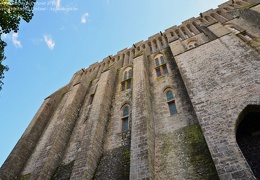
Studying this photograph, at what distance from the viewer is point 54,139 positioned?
11.2m

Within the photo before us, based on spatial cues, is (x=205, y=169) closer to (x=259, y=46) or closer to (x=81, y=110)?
(x=259, y=46)

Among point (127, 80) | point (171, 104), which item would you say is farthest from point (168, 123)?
point (127, 80)

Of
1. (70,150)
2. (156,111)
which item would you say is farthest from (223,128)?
(70,150)

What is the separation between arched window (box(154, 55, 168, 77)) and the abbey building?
0.08 metres

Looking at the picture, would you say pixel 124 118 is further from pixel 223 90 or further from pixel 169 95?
pixel 223 90

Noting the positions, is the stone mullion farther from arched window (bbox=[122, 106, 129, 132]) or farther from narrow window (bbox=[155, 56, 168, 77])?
narrow window (bbox=[155, 56, 168, 77])

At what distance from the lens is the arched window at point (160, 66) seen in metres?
13.2

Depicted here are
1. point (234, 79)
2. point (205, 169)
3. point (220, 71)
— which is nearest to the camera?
point (205, 169)

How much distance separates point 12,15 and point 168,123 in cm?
A: 921

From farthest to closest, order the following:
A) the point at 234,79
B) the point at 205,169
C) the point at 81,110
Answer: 1. the point at 81,110
2. the point at 234,79
3. the point at 205,169

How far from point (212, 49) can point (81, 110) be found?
1014 cm

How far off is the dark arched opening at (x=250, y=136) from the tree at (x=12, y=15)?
10.7 metres

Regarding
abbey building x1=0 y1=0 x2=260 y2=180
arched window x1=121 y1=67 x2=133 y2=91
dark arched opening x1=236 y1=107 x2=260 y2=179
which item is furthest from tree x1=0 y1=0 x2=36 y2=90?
dark arched opening x1=236 y1=107 x2=260 y2=179

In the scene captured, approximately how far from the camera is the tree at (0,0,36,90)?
7.96 meters
